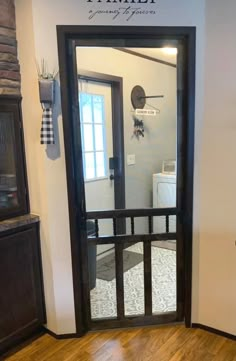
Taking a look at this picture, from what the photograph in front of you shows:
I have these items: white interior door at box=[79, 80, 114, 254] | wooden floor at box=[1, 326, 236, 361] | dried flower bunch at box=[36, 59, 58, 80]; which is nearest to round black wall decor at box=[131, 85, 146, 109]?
white interior door at box=[79, 80, 114, 254]

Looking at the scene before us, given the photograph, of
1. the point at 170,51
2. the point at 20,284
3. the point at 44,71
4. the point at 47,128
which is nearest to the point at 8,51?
the point at 44,71

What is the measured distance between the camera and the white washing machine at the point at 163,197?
7.05 feet

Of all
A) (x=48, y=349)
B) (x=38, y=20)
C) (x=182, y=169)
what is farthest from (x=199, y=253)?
(x=38, y=20)

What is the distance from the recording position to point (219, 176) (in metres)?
2.00

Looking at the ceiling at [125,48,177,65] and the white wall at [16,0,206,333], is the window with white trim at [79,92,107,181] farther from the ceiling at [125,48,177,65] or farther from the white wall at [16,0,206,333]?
the ceiling at [125,48,177,65]

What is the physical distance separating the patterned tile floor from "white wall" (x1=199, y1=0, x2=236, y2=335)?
25 cm

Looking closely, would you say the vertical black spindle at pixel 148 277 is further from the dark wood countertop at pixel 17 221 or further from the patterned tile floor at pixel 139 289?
the dark wood countertop at pixel 17 221

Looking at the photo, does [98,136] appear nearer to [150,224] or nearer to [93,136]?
[93,136]

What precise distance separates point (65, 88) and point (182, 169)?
3.14 feet

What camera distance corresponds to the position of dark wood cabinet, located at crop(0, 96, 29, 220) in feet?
6.54

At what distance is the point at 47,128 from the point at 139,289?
142 cm

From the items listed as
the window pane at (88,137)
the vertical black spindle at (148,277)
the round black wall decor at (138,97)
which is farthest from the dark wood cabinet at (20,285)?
the round black wall decor at (138,97)

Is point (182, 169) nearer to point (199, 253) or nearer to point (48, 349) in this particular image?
point (199, 253)

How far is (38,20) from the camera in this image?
5.93 feet
